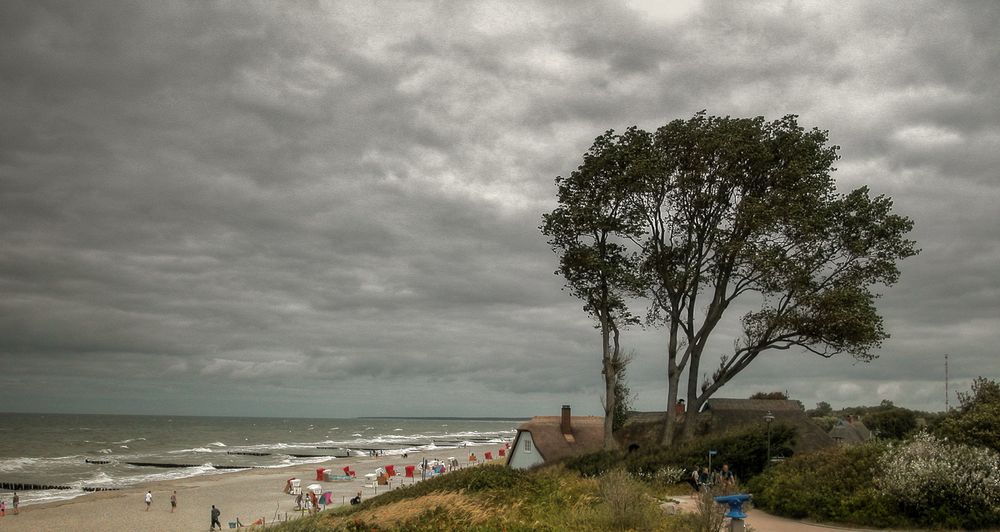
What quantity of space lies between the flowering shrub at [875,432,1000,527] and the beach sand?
2079 centimetres

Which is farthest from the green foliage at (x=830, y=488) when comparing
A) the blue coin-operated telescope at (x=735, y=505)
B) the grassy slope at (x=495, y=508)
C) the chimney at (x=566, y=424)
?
the chimney at (x=566, y=424)

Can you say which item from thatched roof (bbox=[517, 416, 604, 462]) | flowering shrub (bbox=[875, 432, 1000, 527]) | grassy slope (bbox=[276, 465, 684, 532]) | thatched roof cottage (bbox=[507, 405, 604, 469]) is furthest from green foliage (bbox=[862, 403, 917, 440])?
grassy slope (bbox=[276, 465, 684, 532])

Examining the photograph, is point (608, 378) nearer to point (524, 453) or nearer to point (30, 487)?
point (524, 453)

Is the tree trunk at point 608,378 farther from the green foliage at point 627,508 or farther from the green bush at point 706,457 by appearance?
the green foliage at point 627,508

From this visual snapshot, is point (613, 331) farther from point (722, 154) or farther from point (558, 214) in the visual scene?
point (722, 154)

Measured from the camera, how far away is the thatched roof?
36.9 m

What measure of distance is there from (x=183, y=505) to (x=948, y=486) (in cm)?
4258

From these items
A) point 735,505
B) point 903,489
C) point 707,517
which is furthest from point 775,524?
point 707,517

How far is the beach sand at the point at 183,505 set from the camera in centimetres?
3888

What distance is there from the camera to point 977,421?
20531mm

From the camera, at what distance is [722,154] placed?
27.1 m

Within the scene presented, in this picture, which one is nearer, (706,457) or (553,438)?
(706,457)

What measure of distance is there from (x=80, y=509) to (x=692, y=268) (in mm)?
37308

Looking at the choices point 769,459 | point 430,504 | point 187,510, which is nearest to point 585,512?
point 430,504
